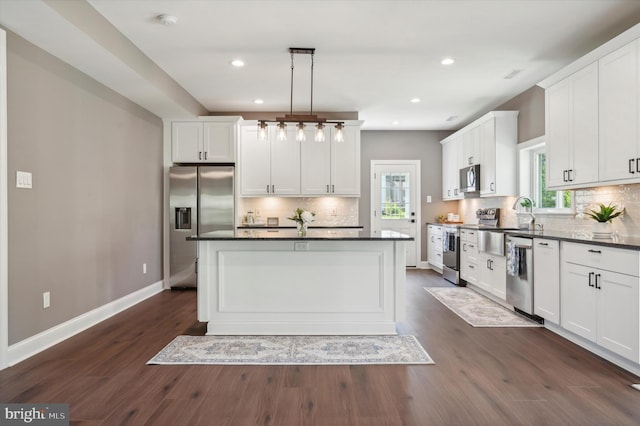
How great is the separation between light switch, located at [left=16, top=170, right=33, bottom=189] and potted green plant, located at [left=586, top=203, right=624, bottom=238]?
15.6 ft

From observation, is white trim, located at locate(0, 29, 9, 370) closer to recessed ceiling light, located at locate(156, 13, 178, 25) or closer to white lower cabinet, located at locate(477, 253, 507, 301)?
recessed ceiling light, located at locate(156, 13, 178, 25)

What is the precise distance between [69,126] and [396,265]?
325 centimetres

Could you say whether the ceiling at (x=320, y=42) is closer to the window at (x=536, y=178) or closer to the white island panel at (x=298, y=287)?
the window at (x=536, y=178)

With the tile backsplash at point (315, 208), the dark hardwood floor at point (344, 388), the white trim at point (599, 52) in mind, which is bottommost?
the dark hardwood floor at point (344, 388)

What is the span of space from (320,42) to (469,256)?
11.8 feet

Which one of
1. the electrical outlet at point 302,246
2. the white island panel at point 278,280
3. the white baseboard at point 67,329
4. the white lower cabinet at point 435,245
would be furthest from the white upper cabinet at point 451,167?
the white baseboard at point 67,329

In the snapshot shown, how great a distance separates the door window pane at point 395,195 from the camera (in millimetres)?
7422

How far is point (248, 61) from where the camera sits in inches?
162

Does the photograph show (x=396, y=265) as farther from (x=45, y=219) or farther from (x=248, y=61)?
(x=45, y=219)

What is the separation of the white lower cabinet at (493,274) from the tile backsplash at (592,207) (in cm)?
76

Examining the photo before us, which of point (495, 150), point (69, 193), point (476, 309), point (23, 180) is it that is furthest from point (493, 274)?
point (23, 180)

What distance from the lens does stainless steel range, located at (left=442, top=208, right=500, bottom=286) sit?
578 cm

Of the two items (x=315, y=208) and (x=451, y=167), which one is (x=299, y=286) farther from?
(x=451, y=167)

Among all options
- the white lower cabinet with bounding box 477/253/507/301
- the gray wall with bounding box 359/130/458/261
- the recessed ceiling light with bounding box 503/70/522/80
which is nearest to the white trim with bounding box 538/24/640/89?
the recessed ceiling light with bounding box 503/70/522/80
